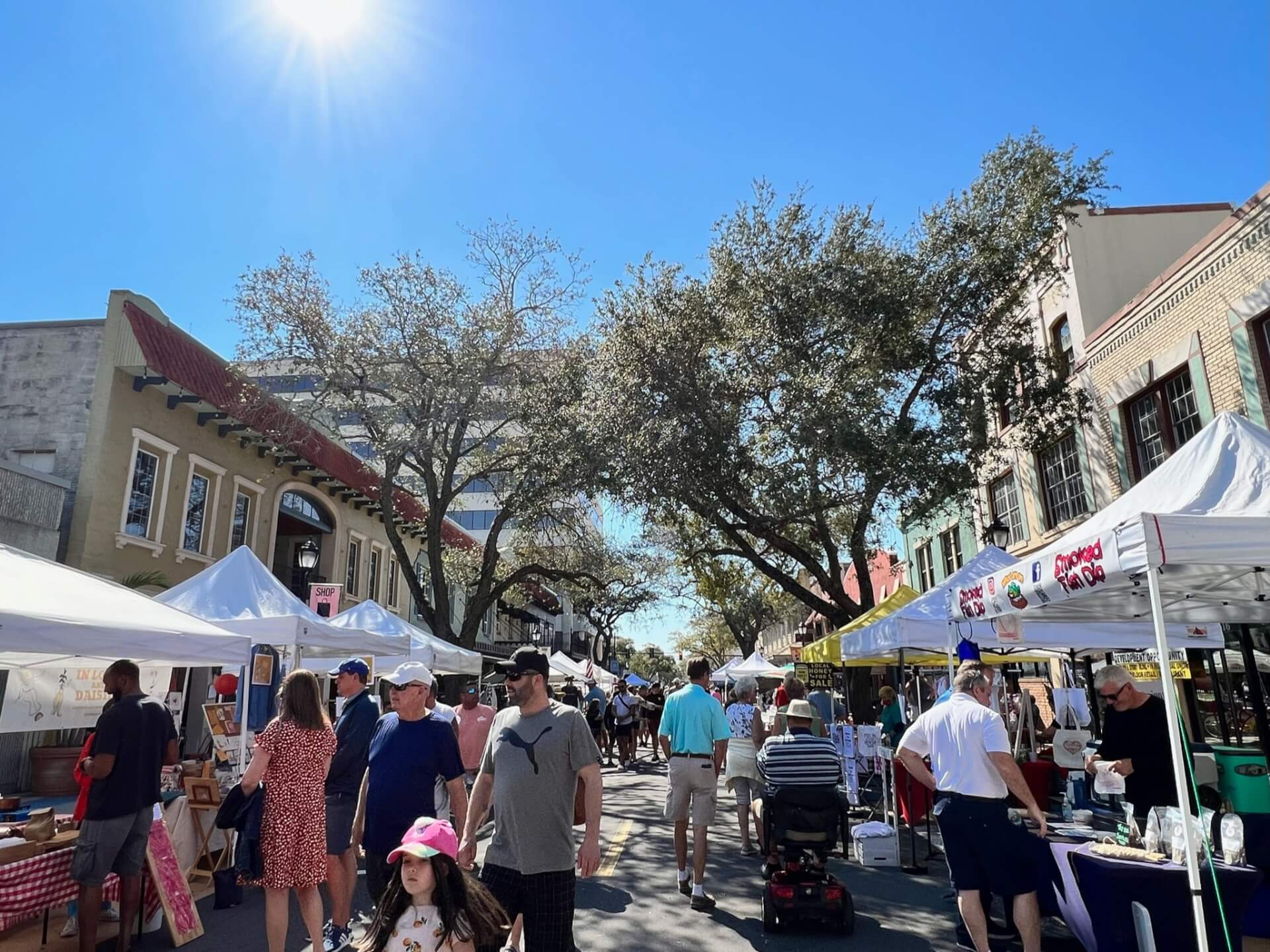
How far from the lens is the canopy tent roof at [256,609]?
9.25 metres

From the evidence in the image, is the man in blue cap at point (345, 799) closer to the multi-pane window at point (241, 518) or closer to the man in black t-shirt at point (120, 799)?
the man in black t-shirt at point (120, 799)

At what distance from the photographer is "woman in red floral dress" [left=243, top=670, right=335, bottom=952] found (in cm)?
475

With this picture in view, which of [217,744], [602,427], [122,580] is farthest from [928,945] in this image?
[122,580]

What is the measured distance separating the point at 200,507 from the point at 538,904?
1748 cm

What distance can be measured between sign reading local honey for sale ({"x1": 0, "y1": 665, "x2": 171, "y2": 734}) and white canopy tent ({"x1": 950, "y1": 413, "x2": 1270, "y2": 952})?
9.30 meters

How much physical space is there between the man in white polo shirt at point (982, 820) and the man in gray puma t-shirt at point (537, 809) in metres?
2.50

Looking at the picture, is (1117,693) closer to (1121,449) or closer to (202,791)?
(202,791)

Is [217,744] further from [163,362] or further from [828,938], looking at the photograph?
[163,362]

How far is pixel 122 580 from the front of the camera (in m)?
15.4

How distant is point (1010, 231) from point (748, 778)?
1190cm

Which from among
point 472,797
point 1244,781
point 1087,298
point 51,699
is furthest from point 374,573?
point 1244,781

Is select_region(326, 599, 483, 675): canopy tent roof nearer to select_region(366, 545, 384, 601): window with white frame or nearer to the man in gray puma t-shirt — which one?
the man in gray puma t-shirt

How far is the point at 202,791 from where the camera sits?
286 inches

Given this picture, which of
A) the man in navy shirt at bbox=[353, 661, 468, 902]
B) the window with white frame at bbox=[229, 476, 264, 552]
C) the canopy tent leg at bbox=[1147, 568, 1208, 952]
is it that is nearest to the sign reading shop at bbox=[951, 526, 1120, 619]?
the canopy tent leg at bbox=[1147, 568, 1208, 952]
